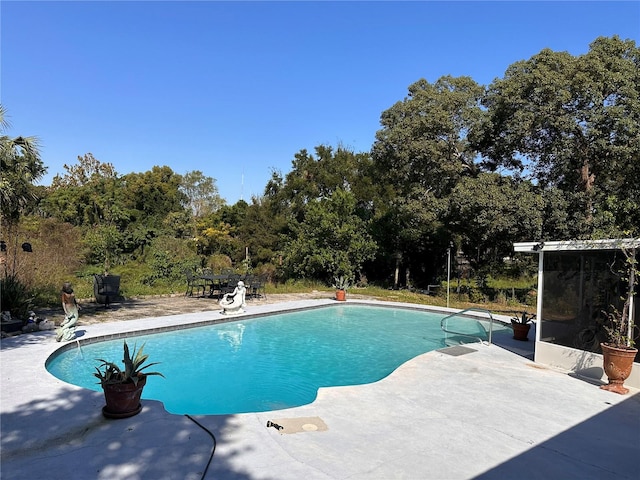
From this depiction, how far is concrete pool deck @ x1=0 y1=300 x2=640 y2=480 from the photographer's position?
3197 mm

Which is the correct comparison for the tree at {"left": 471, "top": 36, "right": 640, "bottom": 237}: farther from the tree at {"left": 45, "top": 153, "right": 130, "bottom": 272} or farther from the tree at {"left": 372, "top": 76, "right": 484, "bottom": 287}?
the tree at {"left": 45, "top": 153, "right": 130, "bottom": 272}

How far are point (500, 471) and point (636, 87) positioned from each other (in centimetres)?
1315

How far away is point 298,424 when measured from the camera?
4062 mm

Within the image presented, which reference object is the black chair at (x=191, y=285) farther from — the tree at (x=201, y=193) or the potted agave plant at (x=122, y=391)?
the tree at (x=201, y=193)

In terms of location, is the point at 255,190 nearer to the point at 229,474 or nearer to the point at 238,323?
the point at 238,323

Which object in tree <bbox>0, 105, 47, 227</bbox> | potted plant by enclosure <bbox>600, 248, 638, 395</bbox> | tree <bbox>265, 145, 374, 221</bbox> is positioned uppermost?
tree <bbox>265, 145, 374, 221</bbox>

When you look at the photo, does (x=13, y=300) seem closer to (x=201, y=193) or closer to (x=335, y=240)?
(x=335, y=240)

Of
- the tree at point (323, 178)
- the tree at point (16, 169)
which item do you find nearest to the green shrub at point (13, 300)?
the tree at point (16, 169)

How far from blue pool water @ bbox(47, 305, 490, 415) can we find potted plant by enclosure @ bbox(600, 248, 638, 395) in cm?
336

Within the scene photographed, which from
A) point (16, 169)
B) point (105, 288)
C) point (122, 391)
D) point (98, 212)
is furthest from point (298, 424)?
point (98, 212)

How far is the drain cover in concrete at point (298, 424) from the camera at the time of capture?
Answer: 3.93m

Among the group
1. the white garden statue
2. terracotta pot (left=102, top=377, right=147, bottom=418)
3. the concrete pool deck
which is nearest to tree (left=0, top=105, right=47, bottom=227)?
the concrete pool deck

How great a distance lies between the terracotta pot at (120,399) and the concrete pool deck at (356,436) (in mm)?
93

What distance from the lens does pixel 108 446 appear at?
11.4 ft
